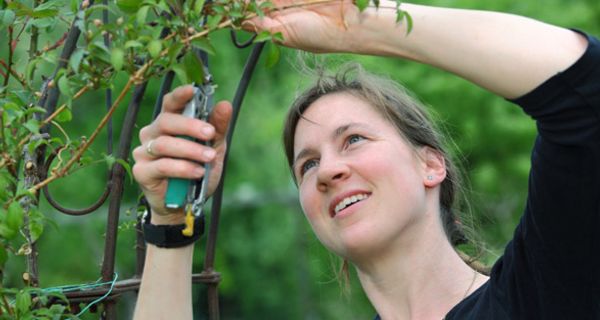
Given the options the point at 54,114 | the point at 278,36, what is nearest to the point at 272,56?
the point at 278,36

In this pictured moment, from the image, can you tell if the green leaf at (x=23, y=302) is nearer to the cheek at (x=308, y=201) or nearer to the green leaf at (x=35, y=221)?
the green leaf at (x=35, y=221)

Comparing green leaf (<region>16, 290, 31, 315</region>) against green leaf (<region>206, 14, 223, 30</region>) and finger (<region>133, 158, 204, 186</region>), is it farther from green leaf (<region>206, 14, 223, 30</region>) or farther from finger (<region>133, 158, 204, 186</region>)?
green leaf (<region>206, 14, 223, 30</region>)

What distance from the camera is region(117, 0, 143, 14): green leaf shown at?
5.64 ft

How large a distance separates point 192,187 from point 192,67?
9.3 inches

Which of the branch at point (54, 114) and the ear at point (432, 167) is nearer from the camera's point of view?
the branch at point (54, 114)

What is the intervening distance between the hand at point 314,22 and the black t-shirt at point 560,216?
0.36 meters

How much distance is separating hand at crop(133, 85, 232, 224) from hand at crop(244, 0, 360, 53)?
0.18 meters

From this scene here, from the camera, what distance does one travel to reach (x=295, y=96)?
2734 mm

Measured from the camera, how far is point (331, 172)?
2365 millimetres

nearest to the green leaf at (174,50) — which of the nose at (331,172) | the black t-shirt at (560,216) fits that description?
the black t-shirt at (560,216)

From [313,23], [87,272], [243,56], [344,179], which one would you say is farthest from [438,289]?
[243,56]

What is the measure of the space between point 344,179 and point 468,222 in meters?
0.64

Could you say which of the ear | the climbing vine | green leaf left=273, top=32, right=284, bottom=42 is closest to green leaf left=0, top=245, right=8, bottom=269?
the climbing vine

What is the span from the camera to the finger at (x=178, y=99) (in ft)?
5.87
